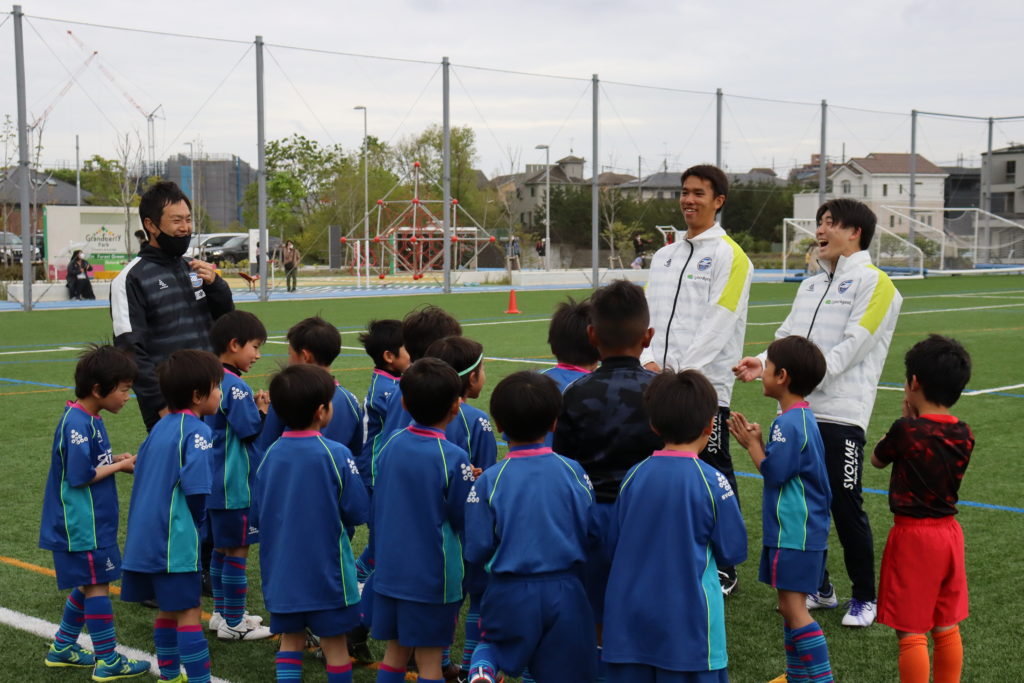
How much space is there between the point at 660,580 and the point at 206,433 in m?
1.84

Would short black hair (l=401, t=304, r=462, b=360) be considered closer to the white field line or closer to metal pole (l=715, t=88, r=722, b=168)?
the white field line

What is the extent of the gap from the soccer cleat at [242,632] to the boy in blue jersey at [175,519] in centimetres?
59

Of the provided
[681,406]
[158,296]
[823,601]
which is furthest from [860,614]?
[158,296]

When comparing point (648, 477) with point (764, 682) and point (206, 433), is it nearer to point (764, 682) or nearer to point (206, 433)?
point (764, 682)

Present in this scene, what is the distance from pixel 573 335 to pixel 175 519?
65.1 inches

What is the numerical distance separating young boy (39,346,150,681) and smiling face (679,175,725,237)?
267cm

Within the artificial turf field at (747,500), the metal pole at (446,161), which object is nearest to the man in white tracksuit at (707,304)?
the artificial turf field at (747,500)

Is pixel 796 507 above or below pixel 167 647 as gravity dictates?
above

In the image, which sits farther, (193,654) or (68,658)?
(68,658)

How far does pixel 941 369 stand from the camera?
3.75 meters

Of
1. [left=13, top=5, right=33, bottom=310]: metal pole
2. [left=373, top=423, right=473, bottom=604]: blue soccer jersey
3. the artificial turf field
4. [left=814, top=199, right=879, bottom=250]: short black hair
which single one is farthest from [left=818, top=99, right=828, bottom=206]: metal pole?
[left=373, top=423, right=473, bottom=604]: blue soccer jersey

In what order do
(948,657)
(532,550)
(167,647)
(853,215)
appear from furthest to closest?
(853,215) → (167,647) → (948,657) → (532,550)

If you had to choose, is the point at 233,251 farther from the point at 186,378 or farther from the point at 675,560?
the point at 675,560

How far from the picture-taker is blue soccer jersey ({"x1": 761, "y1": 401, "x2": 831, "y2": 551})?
12.7 ft
